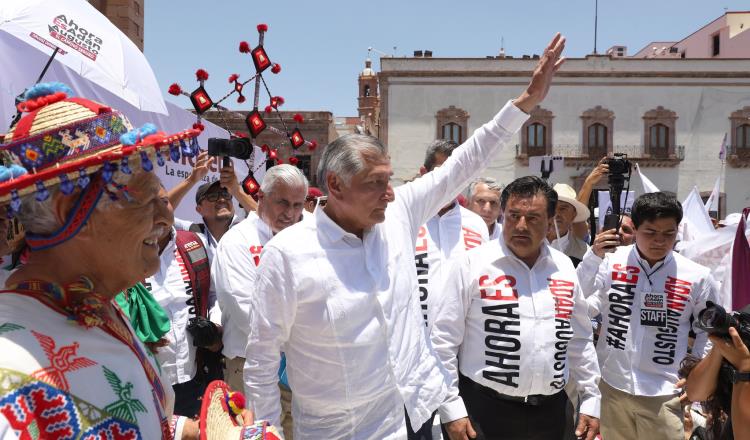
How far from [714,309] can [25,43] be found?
3.69 meters

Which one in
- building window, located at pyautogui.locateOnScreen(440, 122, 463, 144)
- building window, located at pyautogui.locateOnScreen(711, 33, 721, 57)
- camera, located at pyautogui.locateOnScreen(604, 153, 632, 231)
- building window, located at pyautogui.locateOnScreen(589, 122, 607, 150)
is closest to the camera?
camera, located at pyautogui.locateOnScreen(604, 153, 632, 231)

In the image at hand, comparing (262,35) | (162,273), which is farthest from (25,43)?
(262,35)

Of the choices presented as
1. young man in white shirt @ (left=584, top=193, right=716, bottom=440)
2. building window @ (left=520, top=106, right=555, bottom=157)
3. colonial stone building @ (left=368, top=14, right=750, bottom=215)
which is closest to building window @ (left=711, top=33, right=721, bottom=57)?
colonial stone building @ (left=368, top=14, right=750, bottom=215)

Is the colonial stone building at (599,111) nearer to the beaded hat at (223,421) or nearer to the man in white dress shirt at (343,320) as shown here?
the man in white dress shirt at (343,320)

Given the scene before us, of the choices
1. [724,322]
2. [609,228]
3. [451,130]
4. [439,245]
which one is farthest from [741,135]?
[724,322]

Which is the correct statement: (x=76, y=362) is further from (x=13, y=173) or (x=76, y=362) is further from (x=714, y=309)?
(x=714, y=309)

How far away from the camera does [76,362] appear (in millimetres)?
1276

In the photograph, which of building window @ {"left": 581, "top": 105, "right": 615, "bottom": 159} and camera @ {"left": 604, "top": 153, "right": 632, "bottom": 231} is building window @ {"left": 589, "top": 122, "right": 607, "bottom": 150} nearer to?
building window @ {"left": 581, "top": 105, "right": 615, "bottom": 159}

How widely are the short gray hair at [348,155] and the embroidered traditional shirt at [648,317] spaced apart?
204 cm

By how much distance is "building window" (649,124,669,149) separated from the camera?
1364 inches

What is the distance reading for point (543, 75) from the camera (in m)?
3.00

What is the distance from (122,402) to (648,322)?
10.9 feet

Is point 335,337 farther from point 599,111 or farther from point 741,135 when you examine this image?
point 741,135

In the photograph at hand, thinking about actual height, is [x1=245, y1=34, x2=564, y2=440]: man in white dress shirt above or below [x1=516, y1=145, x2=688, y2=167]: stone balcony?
below
